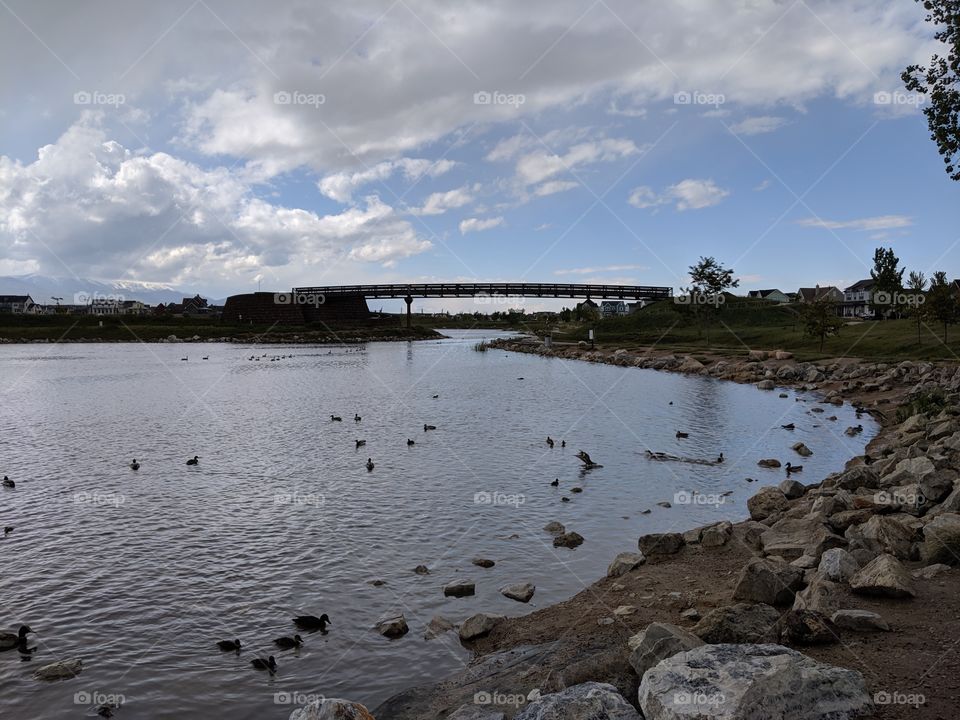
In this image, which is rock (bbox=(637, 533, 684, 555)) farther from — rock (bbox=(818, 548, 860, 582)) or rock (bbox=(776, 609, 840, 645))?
rock (bbox=(776, 609, 840, 645))

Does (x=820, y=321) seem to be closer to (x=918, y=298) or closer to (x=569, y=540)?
(x=918, y=298)

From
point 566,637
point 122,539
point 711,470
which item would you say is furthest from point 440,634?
point 711,470

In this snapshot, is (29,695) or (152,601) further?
(152,601)

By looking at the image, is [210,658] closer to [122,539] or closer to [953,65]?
[122,539]

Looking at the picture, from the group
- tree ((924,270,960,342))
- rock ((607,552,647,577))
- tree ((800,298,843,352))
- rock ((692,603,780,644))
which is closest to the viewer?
rock ((692,603,780,644))

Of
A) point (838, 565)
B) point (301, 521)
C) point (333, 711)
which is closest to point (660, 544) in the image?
point (838, 565)

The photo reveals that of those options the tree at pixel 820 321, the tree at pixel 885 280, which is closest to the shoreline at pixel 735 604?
the tree at pixel 820 321

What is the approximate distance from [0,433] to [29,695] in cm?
3202

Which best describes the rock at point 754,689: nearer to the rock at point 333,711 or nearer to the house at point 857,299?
the rock at point 333,711

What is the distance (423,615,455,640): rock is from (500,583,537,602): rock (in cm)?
173

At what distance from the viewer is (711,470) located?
2544 centimetres

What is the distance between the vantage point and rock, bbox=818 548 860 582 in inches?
420

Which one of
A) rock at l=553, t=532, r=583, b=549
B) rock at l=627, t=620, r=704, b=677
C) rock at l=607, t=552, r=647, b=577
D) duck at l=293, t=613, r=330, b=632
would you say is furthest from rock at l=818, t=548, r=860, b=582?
duck at l=293, t=613, r=330, b=632

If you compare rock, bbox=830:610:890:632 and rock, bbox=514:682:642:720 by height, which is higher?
rock, bbox=830:610:890:632
